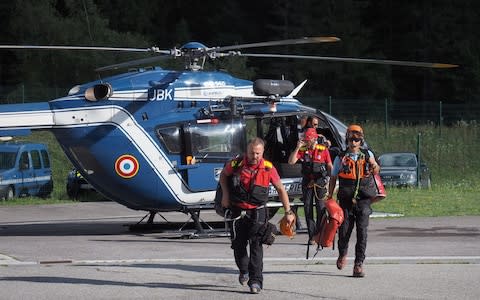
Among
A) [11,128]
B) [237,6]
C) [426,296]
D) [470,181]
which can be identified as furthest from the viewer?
[237,6]

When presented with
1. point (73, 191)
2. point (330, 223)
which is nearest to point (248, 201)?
point (330, 223)

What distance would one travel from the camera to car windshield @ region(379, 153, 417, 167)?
97.9 ft

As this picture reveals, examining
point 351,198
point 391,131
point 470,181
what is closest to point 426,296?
point 351,198

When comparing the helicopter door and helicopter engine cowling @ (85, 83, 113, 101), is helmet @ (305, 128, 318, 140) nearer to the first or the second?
the helicopter door

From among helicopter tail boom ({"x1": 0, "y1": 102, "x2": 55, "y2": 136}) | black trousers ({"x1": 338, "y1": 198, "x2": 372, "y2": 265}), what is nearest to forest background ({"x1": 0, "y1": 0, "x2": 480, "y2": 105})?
helicopter tail boom ({"x1": 0, "y1": 102, "x2": 55, "y2": 136})

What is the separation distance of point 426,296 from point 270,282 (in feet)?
6.01

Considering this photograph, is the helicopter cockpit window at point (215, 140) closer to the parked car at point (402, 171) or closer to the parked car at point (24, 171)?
the parked car at point (24, 171)

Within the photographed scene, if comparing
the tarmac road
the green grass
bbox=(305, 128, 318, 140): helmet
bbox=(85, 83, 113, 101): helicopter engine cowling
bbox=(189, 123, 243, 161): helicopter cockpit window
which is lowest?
the green grass

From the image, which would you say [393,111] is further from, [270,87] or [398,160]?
[270,87]

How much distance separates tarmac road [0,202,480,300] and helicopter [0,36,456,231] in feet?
2.79

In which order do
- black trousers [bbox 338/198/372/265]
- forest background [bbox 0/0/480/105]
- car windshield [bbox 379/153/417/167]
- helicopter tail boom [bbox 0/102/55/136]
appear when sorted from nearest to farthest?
black trousers [bbox 338/198/372/265] → helicopter tail boom [bbox 0/102/55/136] → car windshield [bbox 379/153/417/167] → forest background [bbox 0/0/480/105]

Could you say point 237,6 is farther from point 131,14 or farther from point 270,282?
point 270,282

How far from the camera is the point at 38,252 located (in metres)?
14.1

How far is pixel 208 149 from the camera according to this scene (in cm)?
1645
